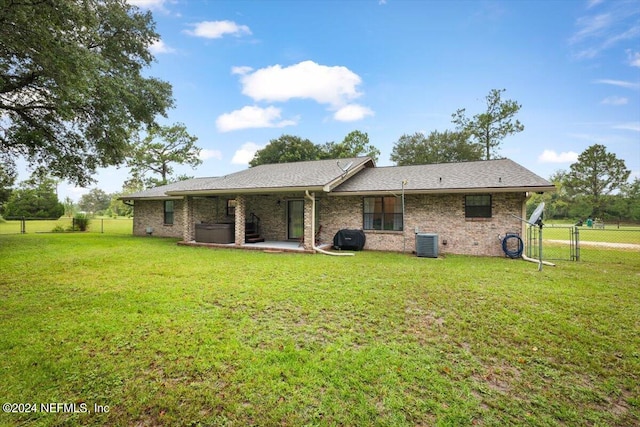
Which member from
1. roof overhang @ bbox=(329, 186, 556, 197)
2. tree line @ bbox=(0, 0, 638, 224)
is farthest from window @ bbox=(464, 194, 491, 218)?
tree line @ bbox=(0, 0, 638, 224)

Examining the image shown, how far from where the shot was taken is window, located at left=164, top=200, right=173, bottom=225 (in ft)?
53.2

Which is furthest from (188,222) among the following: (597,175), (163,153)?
(597,175)

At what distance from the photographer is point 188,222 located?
1291cm

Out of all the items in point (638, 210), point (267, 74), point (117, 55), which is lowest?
point (638, 210)

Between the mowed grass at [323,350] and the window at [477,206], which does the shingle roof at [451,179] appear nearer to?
the window at [477,206]

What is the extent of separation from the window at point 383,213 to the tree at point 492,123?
21.1 m

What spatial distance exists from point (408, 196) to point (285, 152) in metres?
25.2

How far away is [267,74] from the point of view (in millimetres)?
18906

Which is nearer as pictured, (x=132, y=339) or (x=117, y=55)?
(x=132, y=339)

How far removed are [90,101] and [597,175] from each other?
57.4m

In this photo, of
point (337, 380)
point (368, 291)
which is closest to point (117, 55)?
point (368, 291)

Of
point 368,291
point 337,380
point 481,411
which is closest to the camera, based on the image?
point 481,411

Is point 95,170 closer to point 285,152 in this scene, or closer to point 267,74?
point 267,74

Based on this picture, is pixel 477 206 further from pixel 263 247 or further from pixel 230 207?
pixel 230 207
